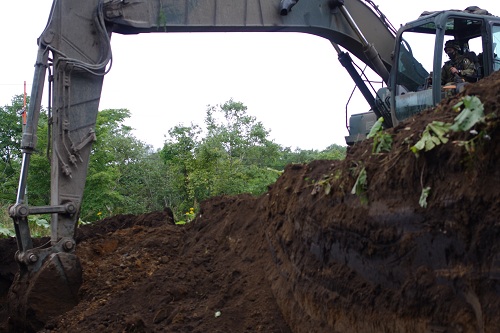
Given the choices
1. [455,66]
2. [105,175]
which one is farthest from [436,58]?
[105,175]

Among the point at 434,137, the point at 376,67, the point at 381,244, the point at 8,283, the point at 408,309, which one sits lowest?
the point at 8,283

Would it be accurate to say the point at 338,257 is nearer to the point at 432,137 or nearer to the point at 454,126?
the point at 432,137

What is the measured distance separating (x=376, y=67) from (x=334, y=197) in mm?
4935

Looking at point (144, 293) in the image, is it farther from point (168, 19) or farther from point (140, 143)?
point (140, 143)

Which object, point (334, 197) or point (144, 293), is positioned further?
point (144, 293)

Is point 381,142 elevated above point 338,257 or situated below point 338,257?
above

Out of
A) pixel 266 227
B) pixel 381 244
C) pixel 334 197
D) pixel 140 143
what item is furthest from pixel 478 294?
pixel 140 143

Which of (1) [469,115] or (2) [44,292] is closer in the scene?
(1) [469,115]

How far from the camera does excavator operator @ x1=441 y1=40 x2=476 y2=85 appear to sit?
7609mm

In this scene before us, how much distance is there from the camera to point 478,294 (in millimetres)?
3504

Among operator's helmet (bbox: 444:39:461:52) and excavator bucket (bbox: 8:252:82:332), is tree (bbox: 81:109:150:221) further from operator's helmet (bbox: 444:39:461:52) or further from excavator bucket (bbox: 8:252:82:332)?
operator's helmet (bbox: 444:39:461:52)

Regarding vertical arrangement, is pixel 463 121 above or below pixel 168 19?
below

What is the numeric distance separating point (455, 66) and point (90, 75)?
4.60m

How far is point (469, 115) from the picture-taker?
3.83 meters
